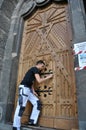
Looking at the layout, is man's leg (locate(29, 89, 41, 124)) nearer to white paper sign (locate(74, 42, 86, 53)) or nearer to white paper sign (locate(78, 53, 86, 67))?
white paper sign (locate(78, 53, 86, 67))

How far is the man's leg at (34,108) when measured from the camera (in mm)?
3129

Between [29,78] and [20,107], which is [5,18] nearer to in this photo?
[29,78]

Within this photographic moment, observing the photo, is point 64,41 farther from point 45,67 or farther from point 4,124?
point 4,124

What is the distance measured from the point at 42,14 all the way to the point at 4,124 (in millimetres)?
3482

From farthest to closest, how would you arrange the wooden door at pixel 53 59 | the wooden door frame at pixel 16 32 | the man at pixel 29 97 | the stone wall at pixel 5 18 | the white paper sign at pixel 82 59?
the stone wall at pixel 5 18, the wooden door frame at pixel 16 32, the wooden door at pixel 53 59, the man at pixel 29 97, the white paper sign at pixel 82 59

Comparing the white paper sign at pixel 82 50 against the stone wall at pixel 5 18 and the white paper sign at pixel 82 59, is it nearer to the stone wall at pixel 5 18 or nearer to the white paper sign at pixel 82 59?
the white paper sign at pixel 82 59

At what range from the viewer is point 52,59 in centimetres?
367

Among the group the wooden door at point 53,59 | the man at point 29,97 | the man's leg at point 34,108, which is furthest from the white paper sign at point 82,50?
the man's leg at point 34,108

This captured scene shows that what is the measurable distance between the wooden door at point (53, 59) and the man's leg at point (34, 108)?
160mm

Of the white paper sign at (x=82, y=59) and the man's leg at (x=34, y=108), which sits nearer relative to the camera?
the white paper sign at (x=82, y=59)

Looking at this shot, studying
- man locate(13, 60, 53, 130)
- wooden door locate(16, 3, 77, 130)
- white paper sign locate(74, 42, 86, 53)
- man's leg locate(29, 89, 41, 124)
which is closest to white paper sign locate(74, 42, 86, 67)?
white paper sign locate(74, 42, 86, 53)

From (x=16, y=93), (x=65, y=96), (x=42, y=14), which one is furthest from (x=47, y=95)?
(x=42, y=14)

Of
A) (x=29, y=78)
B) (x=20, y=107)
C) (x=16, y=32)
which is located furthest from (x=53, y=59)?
(x=16, y=32)

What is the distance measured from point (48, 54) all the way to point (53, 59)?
0.24 meters
